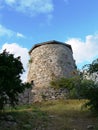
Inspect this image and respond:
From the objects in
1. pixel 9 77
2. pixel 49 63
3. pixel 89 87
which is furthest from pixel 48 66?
pixel 9 77

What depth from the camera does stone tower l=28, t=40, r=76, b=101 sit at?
19312 millimetres

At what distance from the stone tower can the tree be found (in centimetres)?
812

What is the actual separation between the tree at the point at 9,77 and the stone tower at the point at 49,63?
320 inches

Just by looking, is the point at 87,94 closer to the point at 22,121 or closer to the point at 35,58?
the point at 22,121

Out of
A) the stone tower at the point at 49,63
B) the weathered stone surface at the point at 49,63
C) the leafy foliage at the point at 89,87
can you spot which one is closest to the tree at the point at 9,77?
the leafy foliage at the point at 89,87

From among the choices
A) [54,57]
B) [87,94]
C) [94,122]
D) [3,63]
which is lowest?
[94,122]

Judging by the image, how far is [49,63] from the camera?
781 inches

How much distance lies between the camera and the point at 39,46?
20.8m

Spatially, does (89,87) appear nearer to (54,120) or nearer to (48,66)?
(54,120)

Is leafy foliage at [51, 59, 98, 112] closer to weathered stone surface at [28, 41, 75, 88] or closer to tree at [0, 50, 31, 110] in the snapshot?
tree at [0, 50, 31, 110]

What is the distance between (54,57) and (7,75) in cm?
1021

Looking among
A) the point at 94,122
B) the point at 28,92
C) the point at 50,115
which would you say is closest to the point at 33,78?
the point at 28,92

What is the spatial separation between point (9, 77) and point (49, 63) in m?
9.83

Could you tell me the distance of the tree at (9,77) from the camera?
9.88 meters
